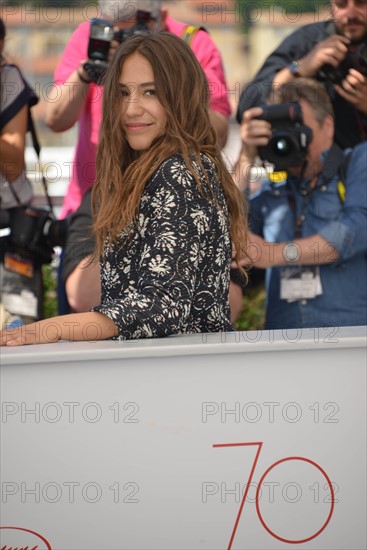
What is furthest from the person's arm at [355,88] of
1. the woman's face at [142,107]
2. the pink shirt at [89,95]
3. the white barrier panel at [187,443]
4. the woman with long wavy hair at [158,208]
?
the white barrier panel at [187,443]

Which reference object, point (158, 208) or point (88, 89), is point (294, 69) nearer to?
point (88, 89)

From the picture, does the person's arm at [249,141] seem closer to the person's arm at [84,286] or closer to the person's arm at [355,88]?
the person's arm at [355,88]

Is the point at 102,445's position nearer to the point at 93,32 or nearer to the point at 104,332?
the point at 104,332

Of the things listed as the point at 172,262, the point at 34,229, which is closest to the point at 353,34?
the point at 34,229

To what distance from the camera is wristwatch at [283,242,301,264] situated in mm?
3564

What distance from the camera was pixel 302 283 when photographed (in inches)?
143

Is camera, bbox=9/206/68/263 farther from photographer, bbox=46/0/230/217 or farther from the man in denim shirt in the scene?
the man in denim shirt

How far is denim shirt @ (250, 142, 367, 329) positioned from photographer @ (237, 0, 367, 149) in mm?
312

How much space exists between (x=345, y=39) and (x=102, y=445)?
236 centimetres

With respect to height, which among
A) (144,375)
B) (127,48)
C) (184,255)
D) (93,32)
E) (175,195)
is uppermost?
(93,32)

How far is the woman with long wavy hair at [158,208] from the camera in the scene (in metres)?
2.19

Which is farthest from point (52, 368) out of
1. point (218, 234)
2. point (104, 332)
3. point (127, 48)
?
point (127, 48)

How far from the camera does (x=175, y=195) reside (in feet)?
7.35

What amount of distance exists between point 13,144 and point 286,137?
3.39 feet
